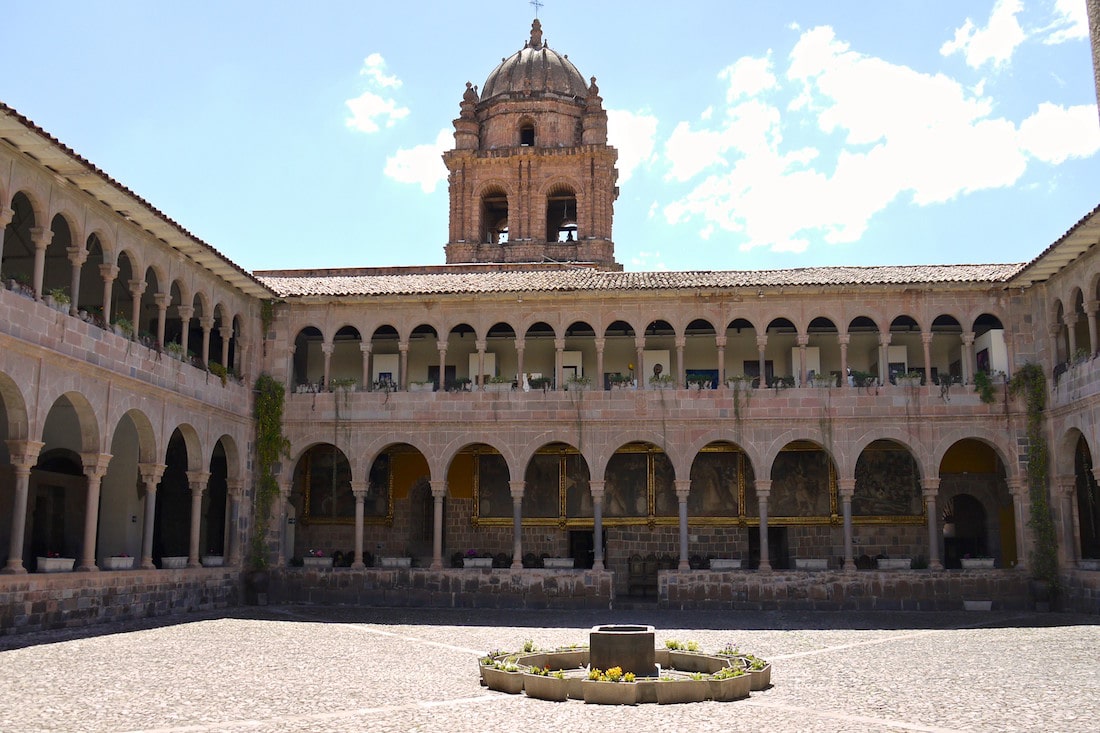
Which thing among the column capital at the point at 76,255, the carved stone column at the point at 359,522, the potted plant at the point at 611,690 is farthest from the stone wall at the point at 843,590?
the column capital at the point at 76,255

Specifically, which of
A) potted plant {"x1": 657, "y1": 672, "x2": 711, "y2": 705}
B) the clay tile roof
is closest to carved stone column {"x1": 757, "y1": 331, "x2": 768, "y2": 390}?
the clay tile roof

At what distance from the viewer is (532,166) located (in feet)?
123

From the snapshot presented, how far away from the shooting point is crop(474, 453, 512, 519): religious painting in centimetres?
2909

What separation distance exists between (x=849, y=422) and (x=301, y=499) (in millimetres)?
15095

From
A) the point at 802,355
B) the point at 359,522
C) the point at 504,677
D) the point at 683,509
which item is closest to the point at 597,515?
the point at 683,509

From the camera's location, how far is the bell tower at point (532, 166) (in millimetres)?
37000

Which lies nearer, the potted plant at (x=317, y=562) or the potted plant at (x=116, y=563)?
the potted plant at (x=116, y=563)

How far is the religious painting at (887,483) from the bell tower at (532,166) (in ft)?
38.4

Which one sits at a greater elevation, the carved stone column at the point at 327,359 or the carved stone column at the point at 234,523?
the carved stone column at the point at 327,359

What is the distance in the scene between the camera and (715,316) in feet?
86.9

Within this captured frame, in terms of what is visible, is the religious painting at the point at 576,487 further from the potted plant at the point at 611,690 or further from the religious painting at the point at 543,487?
the potted plant at the point at 611,690

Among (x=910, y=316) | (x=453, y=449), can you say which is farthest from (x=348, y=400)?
(x=910, y=316)

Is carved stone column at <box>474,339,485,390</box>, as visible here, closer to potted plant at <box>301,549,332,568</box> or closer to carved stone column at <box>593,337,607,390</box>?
carved stone column at <box>593,337,607,390</box>

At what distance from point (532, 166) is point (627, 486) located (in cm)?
1377
